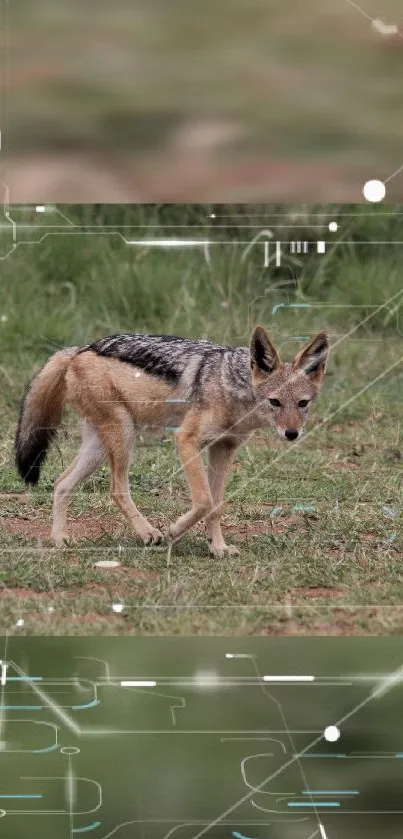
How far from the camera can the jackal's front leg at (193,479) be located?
5781 millimetres

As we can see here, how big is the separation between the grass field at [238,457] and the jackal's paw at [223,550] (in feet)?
0.15

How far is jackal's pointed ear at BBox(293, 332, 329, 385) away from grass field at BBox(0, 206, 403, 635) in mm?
172

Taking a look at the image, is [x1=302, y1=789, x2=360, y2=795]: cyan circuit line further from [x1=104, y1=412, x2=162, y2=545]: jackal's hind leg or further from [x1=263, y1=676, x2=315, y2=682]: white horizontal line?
[x1=104, y1=412, x2=162, y2=545]: jackal's hind leg

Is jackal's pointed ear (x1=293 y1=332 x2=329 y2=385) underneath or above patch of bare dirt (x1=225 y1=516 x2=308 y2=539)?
above

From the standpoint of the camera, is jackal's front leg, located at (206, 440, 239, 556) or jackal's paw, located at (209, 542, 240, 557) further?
jackal's front leg, located at (206, 440, 239, 556)

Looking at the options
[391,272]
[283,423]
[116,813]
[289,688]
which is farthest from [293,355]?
[116,813]

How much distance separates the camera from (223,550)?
5.84 meters

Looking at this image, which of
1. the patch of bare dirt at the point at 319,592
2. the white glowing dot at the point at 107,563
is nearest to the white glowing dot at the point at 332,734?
the patch of bare dirt at the point at 319,592

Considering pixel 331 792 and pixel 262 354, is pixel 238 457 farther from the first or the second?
pixel 331 792

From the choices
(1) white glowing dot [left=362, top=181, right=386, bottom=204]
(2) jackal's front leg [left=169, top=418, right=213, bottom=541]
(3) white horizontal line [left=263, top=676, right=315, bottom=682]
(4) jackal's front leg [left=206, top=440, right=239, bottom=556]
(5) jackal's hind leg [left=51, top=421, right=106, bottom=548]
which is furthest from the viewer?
(4) jackal's front leg [left=206, top=440, right=239, bottom=556]

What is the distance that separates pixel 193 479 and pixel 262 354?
1.75 feet

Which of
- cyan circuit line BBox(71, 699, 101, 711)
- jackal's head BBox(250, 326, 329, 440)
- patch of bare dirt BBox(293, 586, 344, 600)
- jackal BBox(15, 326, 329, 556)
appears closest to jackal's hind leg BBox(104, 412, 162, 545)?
jackal BBox(15, 326, 329, 556)

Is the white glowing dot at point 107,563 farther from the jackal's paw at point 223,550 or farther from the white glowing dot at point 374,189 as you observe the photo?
the white glowing dot at point 374,189

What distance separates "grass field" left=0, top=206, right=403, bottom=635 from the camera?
16.6 feet
